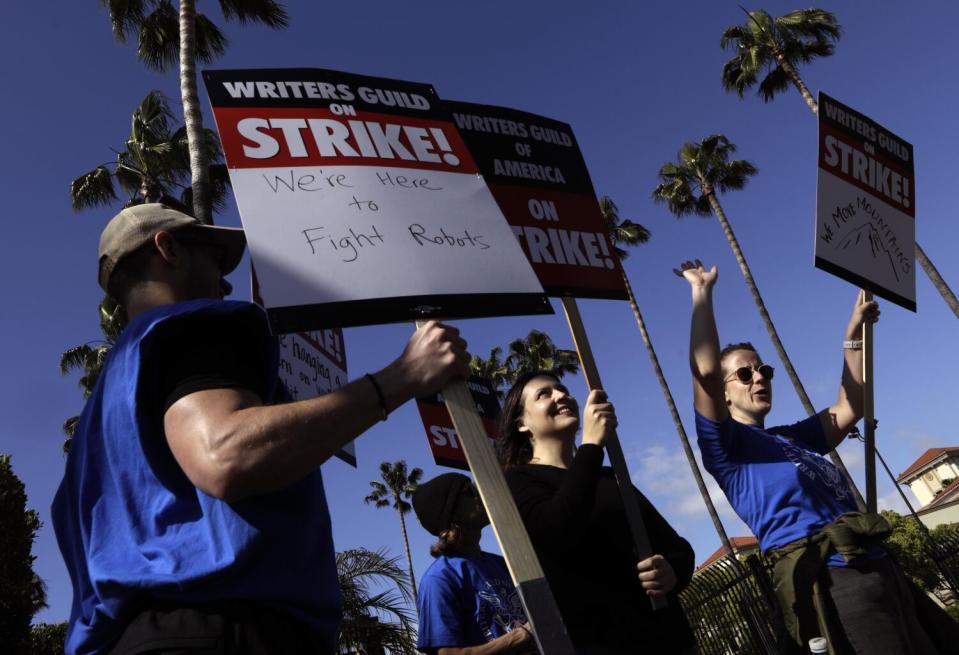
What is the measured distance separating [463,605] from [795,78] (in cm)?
2219

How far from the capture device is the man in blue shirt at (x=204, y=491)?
141cm

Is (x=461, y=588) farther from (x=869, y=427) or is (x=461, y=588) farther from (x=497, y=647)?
(x=869, y=427)

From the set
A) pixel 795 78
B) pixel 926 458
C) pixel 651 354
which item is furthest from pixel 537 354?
pixel 926 458

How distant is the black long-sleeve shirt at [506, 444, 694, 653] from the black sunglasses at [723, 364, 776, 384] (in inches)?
54.9

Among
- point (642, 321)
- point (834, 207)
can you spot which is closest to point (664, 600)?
point (834, 207)

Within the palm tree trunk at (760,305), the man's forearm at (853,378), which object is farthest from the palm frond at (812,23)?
the man's forearm at (853,378)

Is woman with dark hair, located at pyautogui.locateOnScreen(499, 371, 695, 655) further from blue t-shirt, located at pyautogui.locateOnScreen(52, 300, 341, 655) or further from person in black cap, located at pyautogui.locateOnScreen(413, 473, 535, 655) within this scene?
blue t-shirt, located at pyautogui.locateOnScreen(52, 300, 341, 655)

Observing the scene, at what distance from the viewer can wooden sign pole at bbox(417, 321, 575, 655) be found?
1.69 m

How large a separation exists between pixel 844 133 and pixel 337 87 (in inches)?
139

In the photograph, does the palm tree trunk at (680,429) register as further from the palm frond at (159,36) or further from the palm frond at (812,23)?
the palm frond at (159,36)

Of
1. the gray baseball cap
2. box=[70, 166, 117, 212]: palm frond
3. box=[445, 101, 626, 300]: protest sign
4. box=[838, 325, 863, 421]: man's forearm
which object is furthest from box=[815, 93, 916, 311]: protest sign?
box=[70, 166, 117, 212]: palm frond

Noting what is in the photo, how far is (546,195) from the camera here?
10.7ft

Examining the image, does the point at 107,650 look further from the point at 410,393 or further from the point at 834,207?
the point at 834,207

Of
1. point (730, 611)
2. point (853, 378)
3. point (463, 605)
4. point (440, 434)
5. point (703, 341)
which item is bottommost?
point (730, 611)
